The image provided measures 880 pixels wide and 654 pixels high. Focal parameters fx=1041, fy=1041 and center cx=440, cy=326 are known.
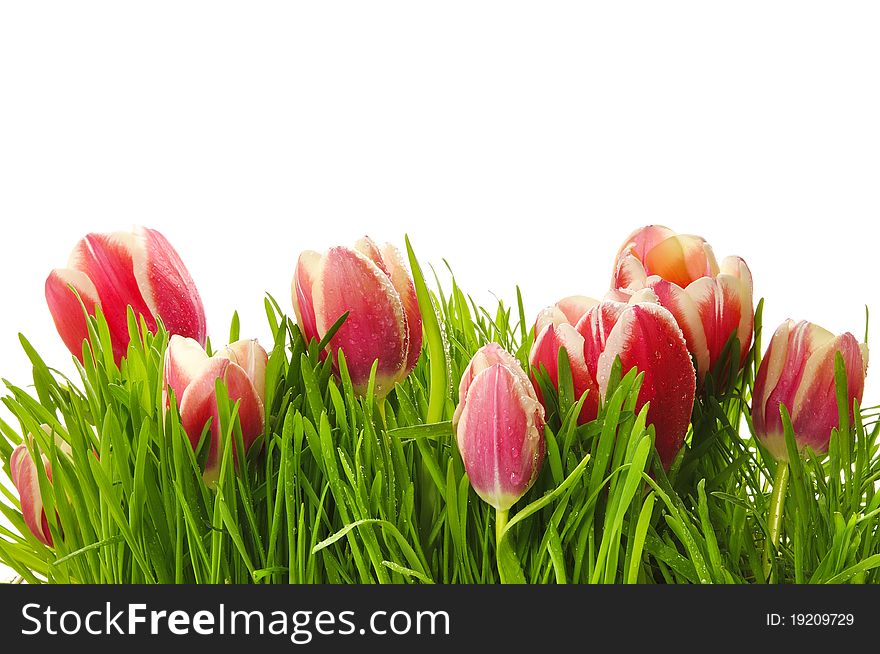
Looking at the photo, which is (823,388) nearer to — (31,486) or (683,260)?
(683,260)

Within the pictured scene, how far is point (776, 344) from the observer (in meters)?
0.53

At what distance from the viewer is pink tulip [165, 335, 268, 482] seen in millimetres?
483

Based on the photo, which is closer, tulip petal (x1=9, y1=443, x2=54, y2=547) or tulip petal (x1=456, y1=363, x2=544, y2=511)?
tulip petal (x1=456, y1=363, x2=544, y2=511)

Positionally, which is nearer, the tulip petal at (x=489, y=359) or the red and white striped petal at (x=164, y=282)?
the tulip petal at (x=489, y=359)

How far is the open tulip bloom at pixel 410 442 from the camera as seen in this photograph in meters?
0.47

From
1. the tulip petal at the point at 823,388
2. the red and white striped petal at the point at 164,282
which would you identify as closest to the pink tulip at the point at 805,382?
the tulip petal at the point at 823,388

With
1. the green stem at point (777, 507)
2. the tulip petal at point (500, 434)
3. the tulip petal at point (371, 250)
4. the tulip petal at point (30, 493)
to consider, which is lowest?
the green stem at point (777, 507)

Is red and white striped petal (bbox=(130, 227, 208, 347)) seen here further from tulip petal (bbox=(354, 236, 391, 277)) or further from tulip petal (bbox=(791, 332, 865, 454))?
tulip petal (bbox=(791, 332, 865, 454))

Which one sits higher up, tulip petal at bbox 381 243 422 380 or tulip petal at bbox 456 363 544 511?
tulip petal at bbox 381 243 422 380

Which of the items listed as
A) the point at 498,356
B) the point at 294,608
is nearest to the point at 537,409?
the point at 498,356

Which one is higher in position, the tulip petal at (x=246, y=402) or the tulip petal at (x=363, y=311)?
the tulip petal at (x=363, y=311)

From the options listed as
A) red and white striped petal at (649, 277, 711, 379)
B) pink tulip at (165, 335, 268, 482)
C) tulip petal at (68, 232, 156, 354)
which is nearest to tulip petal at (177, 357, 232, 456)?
pink tulip at (165, 335, 268, 482)

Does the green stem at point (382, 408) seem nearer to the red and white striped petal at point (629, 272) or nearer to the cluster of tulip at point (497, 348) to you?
the cluster of tulip at point (497, 348)

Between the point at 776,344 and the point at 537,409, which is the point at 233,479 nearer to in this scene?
the point at 537,409
